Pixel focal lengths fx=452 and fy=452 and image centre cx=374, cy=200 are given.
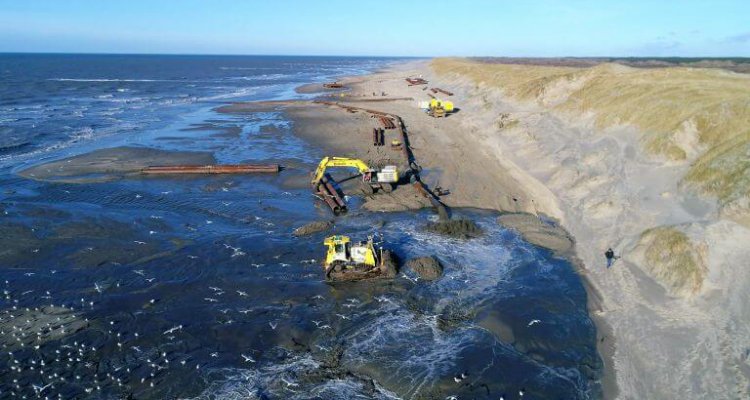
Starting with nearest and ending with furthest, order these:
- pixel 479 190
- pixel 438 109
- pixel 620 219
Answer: pixel 620 219 < pixel 479 190 < pixel 438 109

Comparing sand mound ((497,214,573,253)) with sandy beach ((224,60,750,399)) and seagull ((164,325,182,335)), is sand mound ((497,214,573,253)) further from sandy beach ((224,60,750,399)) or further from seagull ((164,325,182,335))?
seagull ((164,325,182,335))

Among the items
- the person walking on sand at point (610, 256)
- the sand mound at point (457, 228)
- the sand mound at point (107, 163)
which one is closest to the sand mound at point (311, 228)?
the sand mound at point (457, 228)

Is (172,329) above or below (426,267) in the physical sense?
below

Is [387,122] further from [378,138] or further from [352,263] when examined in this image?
[352,263]

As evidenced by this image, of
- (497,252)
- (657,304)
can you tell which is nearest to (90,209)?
(497,252)

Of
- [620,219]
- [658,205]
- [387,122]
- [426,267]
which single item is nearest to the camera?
[426,267]

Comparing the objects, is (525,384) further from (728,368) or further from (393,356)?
(728,368)

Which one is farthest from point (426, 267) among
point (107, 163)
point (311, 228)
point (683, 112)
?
point (107, 163)
